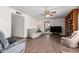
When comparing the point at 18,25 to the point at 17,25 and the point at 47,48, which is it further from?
the point at 47,48

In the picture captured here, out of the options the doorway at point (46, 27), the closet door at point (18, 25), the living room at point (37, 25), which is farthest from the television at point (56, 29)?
the closet door at point (18, 25)

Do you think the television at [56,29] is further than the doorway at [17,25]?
Yes

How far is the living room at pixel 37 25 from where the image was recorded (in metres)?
4.23

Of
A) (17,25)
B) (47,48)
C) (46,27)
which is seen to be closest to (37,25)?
(46,27)

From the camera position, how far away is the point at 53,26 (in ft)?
36.4

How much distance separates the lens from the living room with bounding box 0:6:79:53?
423cm

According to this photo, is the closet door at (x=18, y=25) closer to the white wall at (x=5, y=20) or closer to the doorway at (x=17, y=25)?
the doorway at (x=17, y=25)

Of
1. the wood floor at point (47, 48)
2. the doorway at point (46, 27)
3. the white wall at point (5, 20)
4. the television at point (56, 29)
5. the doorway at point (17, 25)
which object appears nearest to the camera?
the wood floor at point (47, 48)

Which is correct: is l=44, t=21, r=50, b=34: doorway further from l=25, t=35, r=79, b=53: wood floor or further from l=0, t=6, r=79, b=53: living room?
l=25, t=35, r=79, b=53: wood floor

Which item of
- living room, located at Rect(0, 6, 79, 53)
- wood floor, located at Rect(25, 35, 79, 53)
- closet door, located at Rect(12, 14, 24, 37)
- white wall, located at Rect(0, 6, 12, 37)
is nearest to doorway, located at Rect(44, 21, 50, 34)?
living room, located at Rect(0, 6, 79, 53)

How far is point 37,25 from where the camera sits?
11648mm
